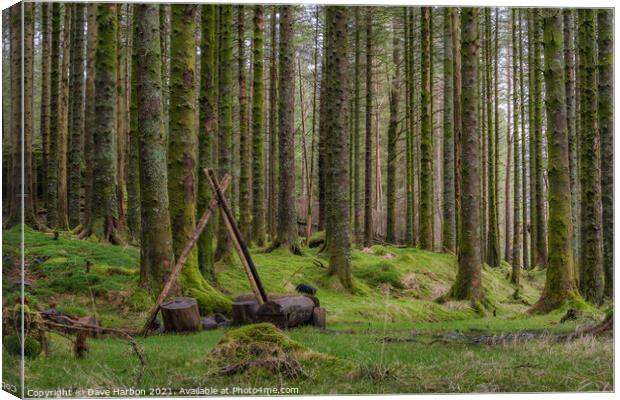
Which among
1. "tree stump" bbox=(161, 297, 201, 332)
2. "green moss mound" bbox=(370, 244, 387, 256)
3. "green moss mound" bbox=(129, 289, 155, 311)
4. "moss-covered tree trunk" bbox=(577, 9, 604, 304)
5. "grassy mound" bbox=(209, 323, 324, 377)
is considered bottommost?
"grassy mound" bbox=(209, 323, 324, 377)

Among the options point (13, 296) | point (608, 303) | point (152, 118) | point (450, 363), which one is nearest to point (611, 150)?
point (608, 303)

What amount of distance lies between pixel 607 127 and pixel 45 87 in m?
9.31

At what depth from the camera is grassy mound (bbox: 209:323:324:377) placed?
663cm

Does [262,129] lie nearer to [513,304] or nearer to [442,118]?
[442,118]

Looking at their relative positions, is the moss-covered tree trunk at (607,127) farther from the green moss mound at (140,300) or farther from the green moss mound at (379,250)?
the green moss mound at (140,300)

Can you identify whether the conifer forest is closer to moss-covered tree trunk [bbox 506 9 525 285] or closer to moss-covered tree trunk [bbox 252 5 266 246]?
moss-covered tree trunk [bbox 506 9 525 285]

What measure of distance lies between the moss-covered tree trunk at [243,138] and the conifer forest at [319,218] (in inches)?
3.7

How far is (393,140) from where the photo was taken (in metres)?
13.6

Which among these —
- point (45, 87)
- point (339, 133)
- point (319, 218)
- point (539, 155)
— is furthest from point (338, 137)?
point (45, 87)

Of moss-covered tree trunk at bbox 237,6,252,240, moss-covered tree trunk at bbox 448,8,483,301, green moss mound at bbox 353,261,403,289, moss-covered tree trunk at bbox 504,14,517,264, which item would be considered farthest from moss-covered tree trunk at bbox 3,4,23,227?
moss-covered tree trunk at bbox 504,14,517,264

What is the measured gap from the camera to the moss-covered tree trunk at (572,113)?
327 inches

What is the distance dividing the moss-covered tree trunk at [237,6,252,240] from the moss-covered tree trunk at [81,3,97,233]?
220cm

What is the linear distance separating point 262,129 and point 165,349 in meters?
7.50

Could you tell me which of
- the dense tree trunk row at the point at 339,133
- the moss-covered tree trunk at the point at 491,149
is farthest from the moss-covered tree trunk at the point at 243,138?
the moss-covered tree trunk at the point at 491,149
